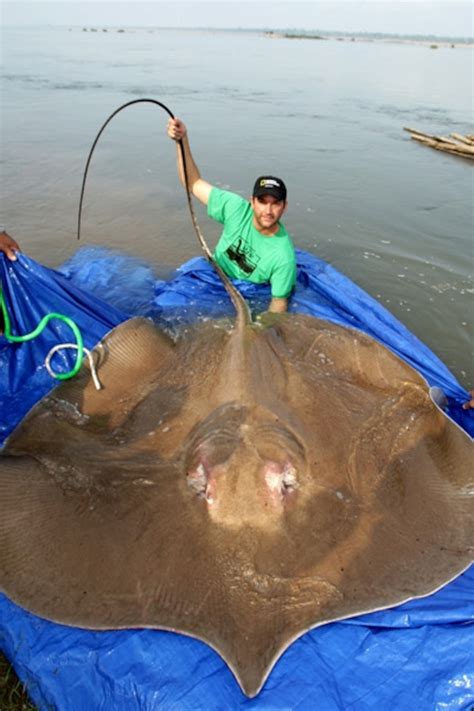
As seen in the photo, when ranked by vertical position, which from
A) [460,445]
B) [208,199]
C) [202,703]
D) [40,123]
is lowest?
[202,703]

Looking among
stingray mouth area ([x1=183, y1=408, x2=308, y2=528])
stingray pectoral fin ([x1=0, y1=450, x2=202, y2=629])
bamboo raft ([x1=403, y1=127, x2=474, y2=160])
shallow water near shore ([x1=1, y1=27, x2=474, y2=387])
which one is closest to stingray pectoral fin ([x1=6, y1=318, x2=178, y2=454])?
stingray pectoral fin ([x1=0, y1=450, x2=202, y2=629])

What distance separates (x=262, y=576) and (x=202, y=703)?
562mm

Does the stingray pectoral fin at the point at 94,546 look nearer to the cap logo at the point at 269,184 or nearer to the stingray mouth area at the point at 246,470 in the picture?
the stingray mouth area at the point at 246,470

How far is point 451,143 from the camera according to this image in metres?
13.7

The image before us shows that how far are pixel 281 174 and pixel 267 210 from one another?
23.3ft

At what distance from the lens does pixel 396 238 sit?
814 cm

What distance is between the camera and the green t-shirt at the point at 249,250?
4949 millimetres

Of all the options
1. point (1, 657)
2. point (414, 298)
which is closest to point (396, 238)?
point (414, 298)

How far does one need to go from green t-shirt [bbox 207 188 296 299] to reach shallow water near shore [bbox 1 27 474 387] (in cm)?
181

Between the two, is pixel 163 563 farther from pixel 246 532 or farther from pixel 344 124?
pixel 344 124

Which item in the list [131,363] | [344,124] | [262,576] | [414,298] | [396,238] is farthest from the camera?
[344,124]

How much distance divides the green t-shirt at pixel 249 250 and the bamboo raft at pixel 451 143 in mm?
10590

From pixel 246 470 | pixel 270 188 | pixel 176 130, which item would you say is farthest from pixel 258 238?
pixel 246 470

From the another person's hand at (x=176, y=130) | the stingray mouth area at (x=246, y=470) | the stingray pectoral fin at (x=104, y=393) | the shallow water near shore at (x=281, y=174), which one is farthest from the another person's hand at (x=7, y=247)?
the shallow water near shore at (x=281, y=174)
